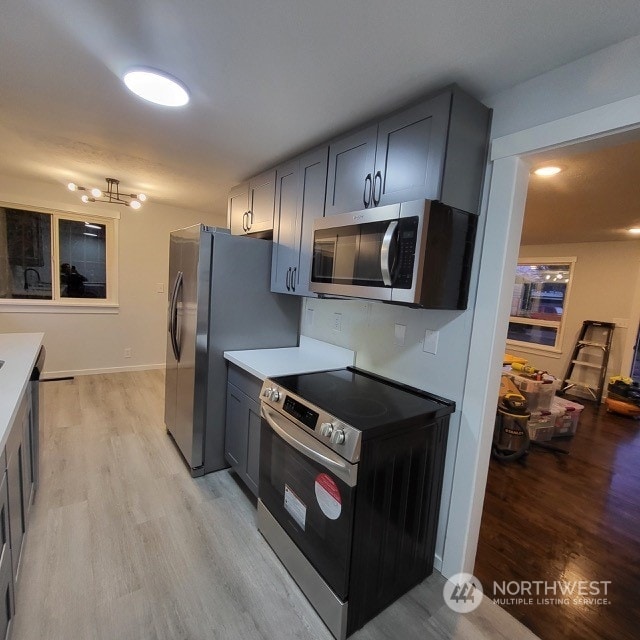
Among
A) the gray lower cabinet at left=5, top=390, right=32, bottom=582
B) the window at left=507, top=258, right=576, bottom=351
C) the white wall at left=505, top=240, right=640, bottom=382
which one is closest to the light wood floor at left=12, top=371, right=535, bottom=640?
the gray lower cabinet at left=5, top=390, right=32, bottom=582

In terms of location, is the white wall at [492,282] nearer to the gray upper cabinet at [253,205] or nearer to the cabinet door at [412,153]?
the cabinet door at [412,153]

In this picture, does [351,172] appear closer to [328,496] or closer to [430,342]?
[430,342]

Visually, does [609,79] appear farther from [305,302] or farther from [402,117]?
[305,302]

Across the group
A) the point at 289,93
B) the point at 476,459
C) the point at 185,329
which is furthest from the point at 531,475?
the point at 289,93

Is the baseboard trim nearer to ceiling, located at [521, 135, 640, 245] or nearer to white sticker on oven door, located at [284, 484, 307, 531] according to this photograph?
white sticker on oven door, located at [284, 484, 307, 531]

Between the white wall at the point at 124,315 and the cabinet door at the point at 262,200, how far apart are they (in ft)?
7.86

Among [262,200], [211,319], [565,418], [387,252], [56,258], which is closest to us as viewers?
[387,252]

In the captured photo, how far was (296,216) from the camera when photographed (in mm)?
2230

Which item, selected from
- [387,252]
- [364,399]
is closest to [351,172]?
[387,252]

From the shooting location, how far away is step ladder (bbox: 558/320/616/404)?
4.77 meters

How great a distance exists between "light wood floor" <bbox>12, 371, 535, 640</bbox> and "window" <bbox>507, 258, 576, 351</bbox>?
499 cm

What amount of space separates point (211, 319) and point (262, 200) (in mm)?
1057

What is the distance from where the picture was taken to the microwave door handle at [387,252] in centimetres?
136

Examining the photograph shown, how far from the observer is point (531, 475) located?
8.76ft
